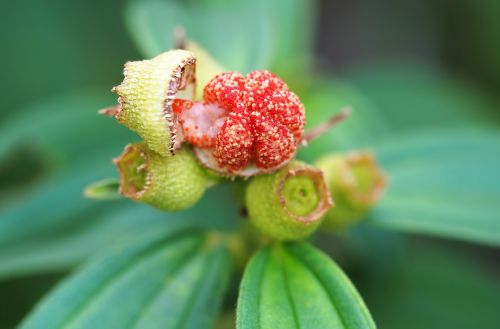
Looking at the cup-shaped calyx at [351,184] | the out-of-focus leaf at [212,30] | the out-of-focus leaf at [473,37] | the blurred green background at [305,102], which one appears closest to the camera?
the cup-shaped calyx at [351,184]

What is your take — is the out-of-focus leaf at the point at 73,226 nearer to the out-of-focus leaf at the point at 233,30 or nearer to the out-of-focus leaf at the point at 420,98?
the out-of-focus leaf at the point at 233,30

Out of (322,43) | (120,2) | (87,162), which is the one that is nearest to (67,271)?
(87,162)

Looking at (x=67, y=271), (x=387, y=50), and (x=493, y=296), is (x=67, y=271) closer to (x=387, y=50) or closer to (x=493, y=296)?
(x=493, y=296)

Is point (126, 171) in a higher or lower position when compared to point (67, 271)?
higher

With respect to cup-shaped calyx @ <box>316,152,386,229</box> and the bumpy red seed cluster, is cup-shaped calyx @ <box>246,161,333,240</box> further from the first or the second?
cup-shaped calyx @ <box>316,152,386,229</box>

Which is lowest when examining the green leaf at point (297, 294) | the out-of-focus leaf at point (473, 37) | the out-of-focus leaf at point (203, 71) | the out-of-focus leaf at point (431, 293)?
the out-of-focus leaf at point (431, 293)

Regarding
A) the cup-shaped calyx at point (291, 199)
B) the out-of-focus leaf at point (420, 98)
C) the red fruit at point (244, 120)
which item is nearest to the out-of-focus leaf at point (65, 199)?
the cup-shaped calyx at point (291, 199)
